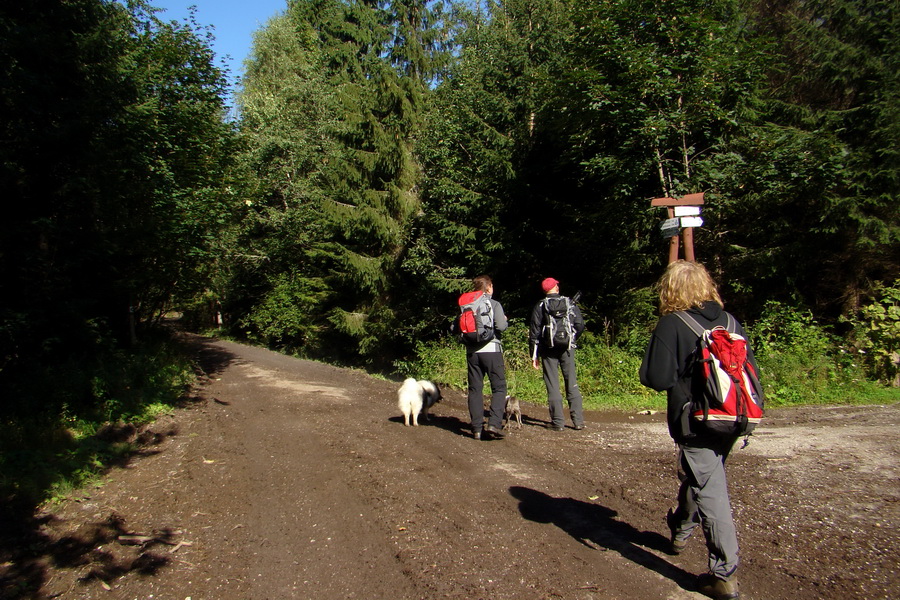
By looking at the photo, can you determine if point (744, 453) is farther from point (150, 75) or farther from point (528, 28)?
point (528, 28)

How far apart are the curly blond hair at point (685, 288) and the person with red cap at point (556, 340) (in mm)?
3494

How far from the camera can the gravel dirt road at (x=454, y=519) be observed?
3.61m

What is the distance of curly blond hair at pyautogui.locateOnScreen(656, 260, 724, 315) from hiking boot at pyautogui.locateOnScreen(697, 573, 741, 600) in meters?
1.60

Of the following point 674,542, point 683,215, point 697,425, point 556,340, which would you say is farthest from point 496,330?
point 697,425

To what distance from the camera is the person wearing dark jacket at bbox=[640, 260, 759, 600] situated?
10.6ft

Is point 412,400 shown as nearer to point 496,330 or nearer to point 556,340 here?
point 496,330

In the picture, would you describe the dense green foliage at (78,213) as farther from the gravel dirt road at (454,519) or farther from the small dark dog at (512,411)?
the small dark dog at (512,411)

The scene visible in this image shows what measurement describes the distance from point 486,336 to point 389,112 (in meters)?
14.1

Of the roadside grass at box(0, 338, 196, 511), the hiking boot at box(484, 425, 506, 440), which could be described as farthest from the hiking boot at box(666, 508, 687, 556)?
the roadside grass at box(0, 338, 196, 511)

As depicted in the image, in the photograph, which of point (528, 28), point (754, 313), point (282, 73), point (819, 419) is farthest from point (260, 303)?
point (819, 419)

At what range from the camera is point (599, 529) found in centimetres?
431

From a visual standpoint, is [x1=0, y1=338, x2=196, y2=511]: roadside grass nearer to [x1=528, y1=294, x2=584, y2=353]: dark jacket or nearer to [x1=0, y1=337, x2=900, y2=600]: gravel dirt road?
[x1=0, y1=337, x2=900, y2=600]: gravel dirt road

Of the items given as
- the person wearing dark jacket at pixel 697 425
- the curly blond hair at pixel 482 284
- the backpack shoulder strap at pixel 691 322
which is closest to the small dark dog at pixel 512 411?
the curly blond hair at pixel 482 284

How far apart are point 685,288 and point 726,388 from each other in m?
0.68
